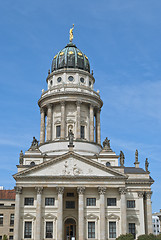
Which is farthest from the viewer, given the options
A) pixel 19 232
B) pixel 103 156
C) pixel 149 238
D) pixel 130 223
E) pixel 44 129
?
pixel 44 129

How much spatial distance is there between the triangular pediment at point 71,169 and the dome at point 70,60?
961 inches

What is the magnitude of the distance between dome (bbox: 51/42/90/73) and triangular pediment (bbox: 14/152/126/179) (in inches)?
961

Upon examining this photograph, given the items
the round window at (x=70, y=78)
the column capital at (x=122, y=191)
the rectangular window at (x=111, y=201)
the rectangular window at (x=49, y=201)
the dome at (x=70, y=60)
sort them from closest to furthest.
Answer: the column capital at (x=122, y=191) → the rectangular window at (x=49, y=201) → the rectangular window at (x=111, y=201) → the round window at (x=70, y=78) → the dome at (x=70, y=60)

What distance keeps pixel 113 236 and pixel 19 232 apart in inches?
592

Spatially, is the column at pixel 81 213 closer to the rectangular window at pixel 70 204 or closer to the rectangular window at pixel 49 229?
the rectangular window at pixel 70 204

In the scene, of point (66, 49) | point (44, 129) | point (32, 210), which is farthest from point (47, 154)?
point (66, 49)

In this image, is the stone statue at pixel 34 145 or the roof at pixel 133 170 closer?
the roof at pixel 133 170

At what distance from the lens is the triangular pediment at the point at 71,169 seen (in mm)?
57656

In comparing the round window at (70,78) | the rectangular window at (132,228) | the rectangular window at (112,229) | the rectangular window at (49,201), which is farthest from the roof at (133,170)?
the round window at (70,78)

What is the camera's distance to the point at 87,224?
56750 millimetres

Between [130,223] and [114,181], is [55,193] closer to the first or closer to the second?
[114,181]

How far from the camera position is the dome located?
75438 mm

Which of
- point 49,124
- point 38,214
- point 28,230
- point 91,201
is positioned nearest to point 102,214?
point 91,201

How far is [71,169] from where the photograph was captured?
190 ft
